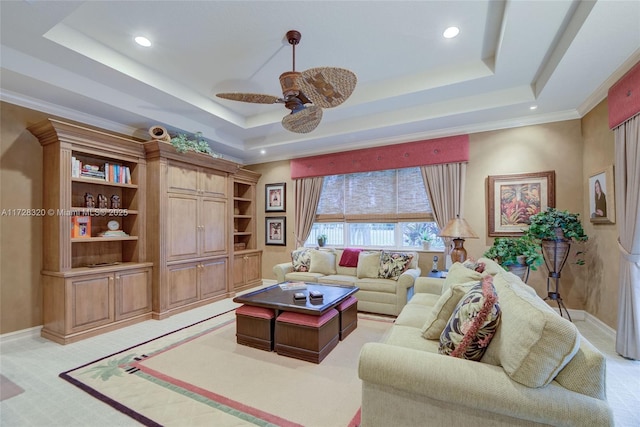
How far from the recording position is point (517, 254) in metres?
3.59

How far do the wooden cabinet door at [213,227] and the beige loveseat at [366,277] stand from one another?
1146mm

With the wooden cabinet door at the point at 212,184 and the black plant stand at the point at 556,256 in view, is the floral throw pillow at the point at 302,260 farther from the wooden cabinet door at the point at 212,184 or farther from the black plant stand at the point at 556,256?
the black plant stand at the point at 556,256

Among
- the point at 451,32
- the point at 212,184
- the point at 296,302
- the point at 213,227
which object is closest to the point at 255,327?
the point at 296,302

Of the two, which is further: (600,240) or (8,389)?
(600,240)

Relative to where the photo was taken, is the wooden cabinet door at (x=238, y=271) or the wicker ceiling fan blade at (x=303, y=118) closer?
the wicker ceiling fan blade at (x=303, y=118)

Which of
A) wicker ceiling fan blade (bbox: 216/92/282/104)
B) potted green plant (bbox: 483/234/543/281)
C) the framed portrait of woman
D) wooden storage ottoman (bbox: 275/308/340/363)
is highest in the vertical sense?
wicker ceiling fan blade (bbox: 216/92/282/104)

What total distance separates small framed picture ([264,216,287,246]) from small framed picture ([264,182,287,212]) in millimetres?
220

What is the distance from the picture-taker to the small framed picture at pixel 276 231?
6.18 meters

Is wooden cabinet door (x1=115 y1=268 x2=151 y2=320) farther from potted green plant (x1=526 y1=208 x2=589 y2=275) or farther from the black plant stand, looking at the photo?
the black plant stand

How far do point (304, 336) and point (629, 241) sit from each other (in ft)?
10.8

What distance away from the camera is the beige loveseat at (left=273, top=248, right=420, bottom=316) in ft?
13.5

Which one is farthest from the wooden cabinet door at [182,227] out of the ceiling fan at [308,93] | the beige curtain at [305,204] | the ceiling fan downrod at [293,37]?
the ceiling fan downrod at [293,37]

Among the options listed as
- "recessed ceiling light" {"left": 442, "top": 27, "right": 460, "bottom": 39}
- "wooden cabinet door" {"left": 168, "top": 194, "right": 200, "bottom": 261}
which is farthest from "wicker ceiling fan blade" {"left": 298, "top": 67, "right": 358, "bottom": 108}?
"wooden cabinet door" {"left": 168, "top": 194, "right": 200, "bottom": 261}

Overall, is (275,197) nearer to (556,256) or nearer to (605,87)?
(556,256)
